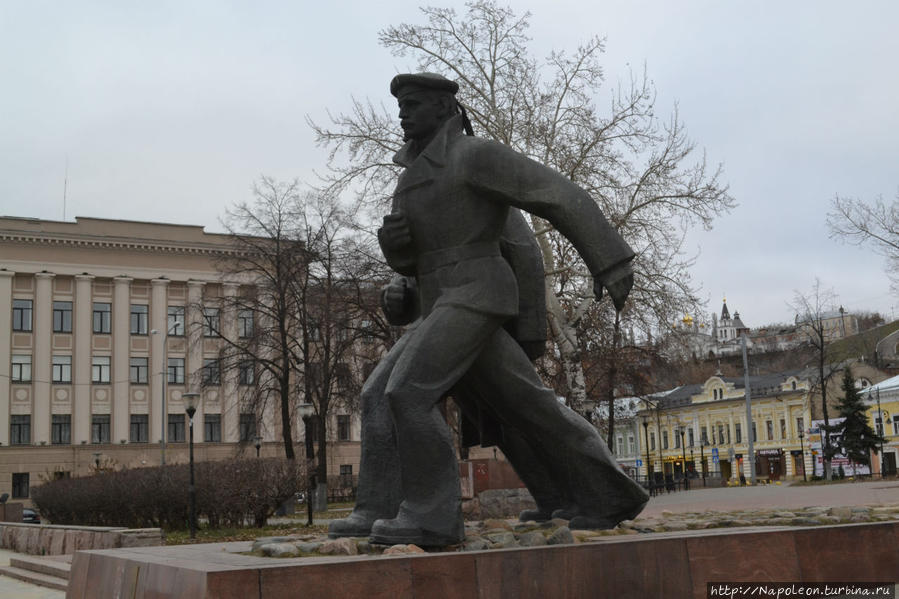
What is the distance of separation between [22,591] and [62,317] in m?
41.3

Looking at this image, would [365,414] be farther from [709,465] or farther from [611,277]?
[709,465]

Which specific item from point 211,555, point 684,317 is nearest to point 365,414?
point 211,555

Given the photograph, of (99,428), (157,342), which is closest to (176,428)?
(99,428)

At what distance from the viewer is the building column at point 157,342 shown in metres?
51.3

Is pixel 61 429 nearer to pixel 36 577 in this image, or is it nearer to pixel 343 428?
pixel 343 428

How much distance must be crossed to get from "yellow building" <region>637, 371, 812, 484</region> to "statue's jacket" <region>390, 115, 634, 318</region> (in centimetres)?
5739

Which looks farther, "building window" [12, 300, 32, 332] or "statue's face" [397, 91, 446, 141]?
"building window" [12, 300, 32, 332]

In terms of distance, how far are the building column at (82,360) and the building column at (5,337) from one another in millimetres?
3031

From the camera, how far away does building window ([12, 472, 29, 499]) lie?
47188 mm

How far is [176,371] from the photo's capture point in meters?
52.5

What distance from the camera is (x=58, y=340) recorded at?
50.4 metres

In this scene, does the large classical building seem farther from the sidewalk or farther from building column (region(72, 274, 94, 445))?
the sidewalk

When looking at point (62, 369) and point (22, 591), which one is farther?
point (62, 369)

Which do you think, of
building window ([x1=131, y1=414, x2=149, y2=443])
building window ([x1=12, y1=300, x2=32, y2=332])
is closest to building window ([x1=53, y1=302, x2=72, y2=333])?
building window ([x1=12, y1=300, x2=32, y2=332])
